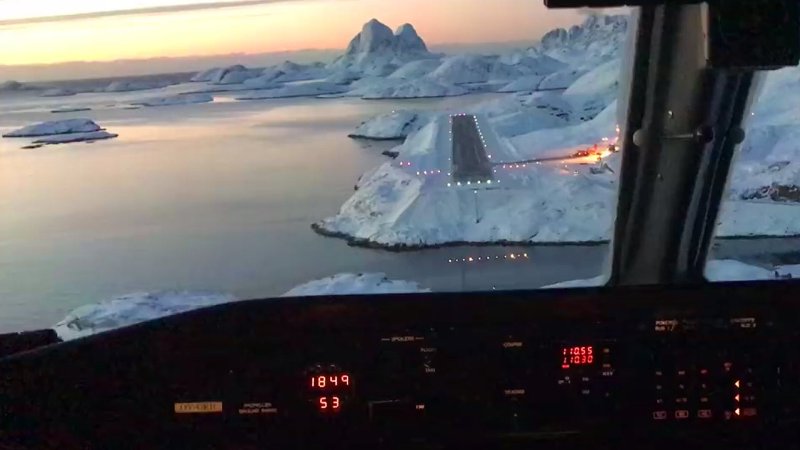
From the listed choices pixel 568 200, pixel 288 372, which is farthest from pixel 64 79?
pixel 568 200

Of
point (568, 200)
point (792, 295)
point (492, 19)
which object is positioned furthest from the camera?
point (568, 200)

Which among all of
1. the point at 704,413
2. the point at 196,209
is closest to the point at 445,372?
the point at 704,413

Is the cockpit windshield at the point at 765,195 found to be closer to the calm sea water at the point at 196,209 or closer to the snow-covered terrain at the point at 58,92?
the calm sea water at the point at 196,209

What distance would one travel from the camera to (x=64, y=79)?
264cm

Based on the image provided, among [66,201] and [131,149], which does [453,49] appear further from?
[66,201]

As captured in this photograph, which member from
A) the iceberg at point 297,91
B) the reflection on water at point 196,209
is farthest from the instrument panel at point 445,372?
the iceberg at point 297,91

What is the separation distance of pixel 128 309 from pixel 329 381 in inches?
26.9

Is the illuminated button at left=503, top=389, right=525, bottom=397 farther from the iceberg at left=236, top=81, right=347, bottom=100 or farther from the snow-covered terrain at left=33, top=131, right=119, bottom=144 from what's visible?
the snow-covered terrain at left=33, top=131, right=119, bottom=144

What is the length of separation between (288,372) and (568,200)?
1.04 m

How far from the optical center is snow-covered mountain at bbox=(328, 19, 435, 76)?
2.58 metres

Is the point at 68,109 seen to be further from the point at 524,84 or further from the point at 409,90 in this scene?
the point at 524,84

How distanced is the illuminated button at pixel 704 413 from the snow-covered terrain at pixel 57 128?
1.90m

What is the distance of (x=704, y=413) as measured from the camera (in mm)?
2342

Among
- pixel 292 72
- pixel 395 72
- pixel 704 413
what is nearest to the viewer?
pixel 704 413
